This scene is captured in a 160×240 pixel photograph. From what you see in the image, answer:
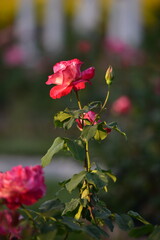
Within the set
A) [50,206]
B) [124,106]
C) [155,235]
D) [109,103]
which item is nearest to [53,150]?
[50,206]

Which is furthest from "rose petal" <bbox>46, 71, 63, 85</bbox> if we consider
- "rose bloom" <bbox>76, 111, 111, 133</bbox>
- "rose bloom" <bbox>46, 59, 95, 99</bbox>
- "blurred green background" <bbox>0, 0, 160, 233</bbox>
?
"blurred green background" <bbox>0, 0, 160, 233</bbox>

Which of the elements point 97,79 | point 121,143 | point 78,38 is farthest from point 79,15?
point 121,143

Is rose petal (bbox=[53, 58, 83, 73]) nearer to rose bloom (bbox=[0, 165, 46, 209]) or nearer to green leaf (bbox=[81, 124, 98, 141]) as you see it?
green leaf (bbox=[81, 124, 98, 141])

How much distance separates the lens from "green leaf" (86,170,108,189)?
207 cm

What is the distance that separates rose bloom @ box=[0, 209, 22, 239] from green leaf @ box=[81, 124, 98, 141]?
1.30ft

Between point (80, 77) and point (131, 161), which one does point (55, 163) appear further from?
point (80, 77)

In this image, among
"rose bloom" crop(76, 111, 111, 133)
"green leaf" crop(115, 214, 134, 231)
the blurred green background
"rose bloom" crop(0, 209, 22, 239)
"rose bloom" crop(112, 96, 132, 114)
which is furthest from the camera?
"rose bloom" crop(112, 96, 132, 114)

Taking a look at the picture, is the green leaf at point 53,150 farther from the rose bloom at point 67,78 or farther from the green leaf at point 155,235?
the green leaf at point 155,235

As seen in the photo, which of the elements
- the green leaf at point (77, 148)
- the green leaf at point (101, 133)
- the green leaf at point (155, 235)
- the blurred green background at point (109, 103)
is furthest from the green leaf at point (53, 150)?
the blurred green background at point (109, 103)

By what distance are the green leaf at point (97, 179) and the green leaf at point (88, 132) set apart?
0.11m

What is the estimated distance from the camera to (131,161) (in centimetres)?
487

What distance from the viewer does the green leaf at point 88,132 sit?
2.12 m

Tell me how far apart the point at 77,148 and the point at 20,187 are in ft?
1.16

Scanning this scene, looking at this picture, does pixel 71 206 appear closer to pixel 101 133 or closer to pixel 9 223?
pixel 101 133
